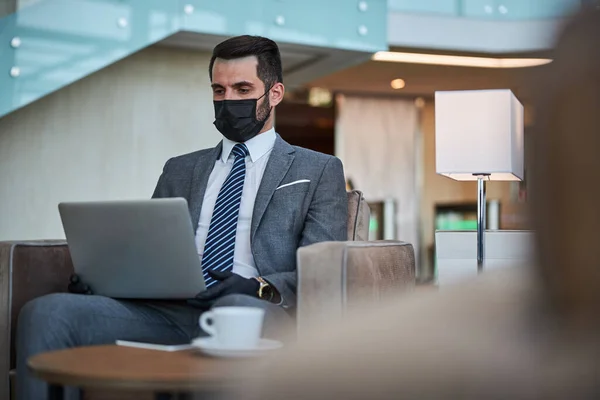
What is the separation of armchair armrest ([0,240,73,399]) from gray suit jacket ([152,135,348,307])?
41 cm

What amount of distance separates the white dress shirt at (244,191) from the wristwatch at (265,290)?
0.72 ft

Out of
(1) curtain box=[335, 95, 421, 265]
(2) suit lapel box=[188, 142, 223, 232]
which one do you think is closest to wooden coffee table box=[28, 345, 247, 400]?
(2) suit lapel box=[188, 142, 223, 232]

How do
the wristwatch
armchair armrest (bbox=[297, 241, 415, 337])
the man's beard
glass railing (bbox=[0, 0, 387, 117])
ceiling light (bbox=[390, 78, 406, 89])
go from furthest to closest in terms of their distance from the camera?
ceiling light (bbox=[390, 78, 406, 89]), glass railing (bbox=[0, 0, 387, 117]), the man's beard, the wristwatch, armchair armrest (bbox=[297, 241, 415, 337])

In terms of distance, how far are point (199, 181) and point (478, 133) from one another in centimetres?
98

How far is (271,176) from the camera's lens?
242cm

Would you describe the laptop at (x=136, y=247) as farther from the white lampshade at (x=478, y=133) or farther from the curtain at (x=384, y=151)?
the curtain at (x=384, y=151)

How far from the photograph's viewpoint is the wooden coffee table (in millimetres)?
1299

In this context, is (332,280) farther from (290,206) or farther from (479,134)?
(479,134)

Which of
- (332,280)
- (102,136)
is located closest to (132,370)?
(332,280)

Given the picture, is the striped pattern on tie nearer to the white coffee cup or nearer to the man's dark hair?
the man's dark hair

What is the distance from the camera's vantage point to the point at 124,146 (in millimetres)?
5945

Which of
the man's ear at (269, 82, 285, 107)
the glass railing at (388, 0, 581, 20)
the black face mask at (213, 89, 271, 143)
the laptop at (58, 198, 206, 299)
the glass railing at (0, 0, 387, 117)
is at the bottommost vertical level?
the laptop at (58, 198, 206, 299)

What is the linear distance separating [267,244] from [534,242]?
5.70 ft

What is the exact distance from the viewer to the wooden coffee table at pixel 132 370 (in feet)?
4.26
